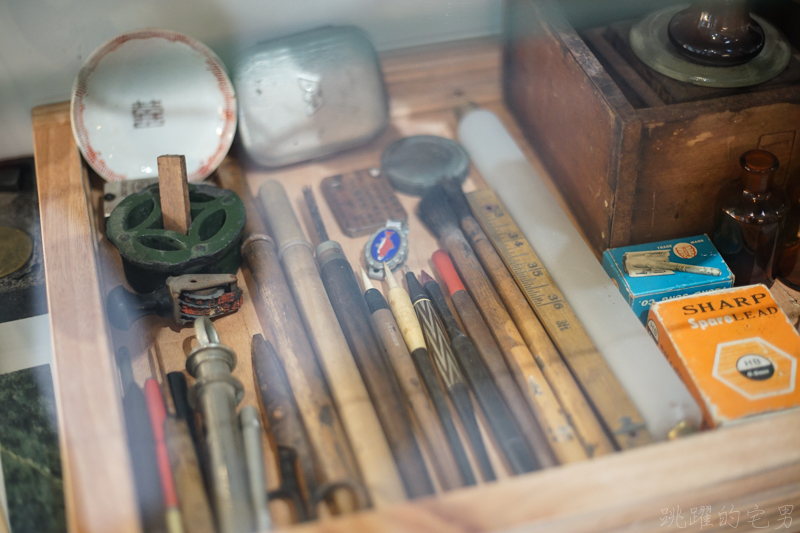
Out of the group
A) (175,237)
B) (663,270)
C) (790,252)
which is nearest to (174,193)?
(175,237)

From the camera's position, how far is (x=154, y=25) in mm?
897

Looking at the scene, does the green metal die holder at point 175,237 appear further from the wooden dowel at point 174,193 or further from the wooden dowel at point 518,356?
the wooden dowel at point 518,356

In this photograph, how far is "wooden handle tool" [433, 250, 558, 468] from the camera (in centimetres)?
60

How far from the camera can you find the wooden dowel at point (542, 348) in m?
0.60

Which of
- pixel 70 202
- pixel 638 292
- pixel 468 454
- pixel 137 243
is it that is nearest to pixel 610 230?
pixel 638 292

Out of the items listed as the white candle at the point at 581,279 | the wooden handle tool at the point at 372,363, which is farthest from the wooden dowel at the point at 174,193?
the white candle at the point at 581,279

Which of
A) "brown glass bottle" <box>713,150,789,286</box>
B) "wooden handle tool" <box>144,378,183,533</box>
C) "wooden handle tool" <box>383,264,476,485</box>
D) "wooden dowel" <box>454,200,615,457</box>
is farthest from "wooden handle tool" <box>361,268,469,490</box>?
"brown glass bottle" <box>713,150,789,286</box>

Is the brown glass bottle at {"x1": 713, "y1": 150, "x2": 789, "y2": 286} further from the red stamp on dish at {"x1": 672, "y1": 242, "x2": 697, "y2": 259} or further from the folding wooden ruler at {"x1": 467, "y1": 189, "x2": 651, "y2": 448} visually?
the folding wooden ruler at {"x1": 467, "y1": 189, "x2": 651, "y2": 448}

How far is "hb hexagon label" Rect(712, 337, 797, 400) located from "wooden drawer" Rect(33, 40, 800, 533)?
4cm

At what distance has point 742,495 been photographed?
0.54 m

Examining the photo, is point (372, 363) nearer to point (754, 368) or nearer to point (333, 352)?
point (333, 352)

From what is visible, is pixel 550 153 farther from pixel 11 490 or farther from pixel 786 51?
pixel 11 490

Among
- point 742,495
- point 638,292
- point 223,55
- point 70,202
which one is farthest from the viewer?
point 223,55

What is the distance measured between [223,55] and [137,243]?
1.11 ft
